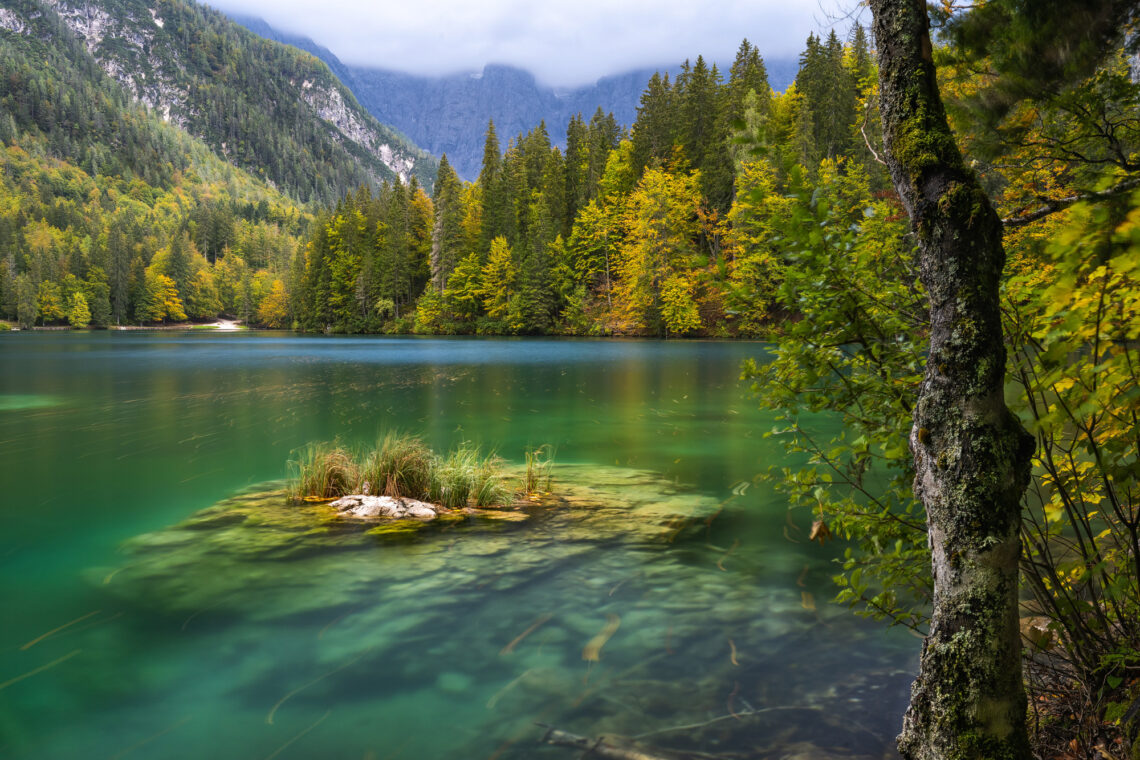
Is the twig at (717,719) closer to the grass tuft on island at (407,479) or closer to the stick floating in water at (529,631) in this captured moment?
the stick floating in water at (529,631)

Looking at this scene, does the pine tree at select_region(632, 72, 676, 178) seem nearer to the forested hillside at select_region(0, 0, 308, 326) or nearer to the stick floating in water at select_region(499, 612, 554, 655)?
the stick floating in water at select_region(499, 612, 554, 655)

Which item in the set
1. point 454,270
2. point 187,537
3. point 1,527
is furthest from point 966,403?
point 454,270

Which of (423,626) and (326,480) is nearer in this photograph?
(423,626)

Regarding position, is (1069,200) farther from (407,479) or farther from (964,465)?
(407,479)

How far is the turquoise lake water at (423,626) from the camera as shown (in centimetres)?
405

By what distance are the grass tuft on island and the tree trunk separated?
7.16 metres

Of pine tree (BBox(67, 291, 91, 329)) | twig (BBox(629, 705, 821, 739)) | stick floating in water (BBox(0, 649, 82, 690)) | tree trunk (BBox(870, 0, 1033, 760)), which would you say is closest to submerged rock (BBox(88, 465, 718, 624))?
stick floating in water (BBox(0, 649, 82, 690))

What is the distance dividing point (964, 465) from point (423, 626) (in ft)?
14.9

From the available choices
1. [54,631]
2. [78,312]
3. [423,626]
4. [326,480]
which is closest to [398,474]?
[326,480]

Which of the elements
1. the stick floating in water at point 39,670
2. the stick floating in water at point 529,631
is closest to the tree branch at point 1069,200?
the stick floating in water at point 529,631

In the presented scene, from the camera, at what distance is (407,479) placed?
915 centimetres

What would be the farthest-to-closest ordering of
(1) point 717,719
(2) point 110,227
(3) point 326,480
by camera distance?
(2) point 110,227 → (3) point 326,480 → (1) point 717,719

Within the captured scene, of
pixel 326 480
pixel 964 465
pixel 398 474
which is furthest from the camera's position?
pixel 326 480

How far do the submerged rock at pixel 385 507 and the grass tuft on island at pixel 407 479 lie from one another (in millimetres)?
231
